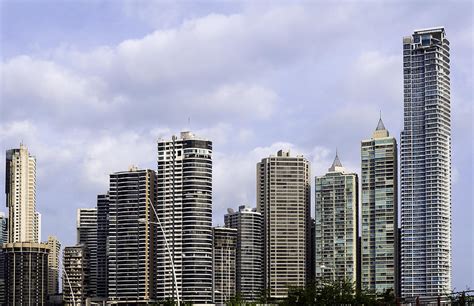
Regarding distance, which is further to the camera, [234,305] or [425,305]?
[234,305]

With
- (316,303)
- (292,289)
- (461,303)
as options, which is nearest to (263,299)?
(292,289)

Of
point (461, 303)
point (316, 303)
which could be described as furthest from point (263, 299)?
point (461, 303)

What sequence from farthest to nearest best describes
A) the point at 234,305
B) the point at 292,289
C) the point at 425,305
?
the point at 292,289, the point at 234,305, the point at 425,305

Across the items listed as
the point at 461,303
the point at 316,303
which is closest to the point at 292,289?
the point at 316,303

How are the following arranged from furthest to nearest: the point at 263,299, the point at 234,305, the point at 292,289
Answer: the point at 263,299, the point at 292,289, the point at 234,305

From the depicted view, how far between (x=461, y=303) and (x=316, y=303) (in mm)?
24416

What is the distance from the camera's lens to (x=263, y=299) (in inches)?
3962

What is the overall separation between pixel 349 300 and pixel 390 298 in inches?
488

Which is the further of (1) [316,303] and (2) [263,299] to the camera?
(2) [263,299]

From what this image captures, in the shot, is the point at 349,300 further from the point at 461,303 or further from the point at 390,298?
the point at 461,303

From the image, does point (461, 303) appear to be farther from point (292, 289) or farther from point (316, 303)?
point (292, 289)

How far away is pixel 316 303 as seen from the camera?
270ft

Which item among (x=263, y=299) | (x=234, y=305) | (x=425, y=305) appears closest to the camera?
(x=425, y=305)

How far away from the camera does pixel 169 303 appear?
91.9 meters
